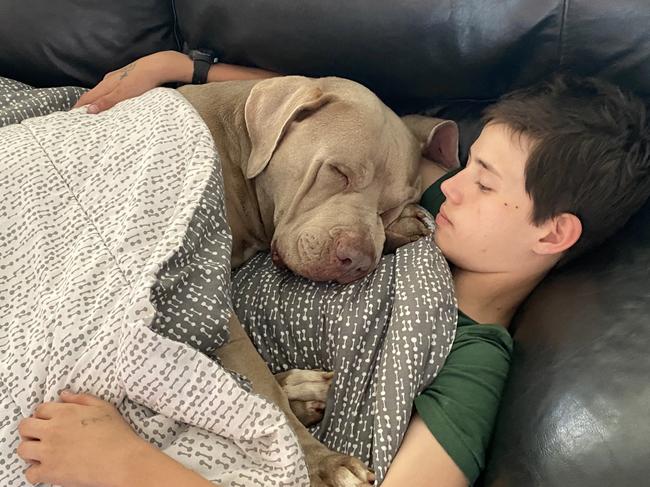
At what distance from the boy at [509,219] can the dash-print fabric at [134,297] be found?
0.28 metres

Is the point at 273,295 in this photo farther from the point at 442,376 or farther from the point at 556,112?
the point at 556,112

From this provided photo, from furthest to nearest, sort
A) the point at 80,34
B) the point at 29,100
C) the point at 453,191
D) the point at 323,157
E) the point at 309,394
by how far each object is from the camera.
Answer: the point at 80,34 < the point at 29,100 < the point at 323,157 < the point at 453,191 < the point at 309,394

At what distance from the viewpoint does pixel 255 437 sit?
1100 mm

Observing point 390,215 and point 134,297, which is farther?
point 390,215

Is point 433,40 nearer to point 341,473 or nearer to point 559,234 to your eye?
point 559,234

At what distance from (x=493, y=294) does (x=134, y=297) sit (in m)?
0.78

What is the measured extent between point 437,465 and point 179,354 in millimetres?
468

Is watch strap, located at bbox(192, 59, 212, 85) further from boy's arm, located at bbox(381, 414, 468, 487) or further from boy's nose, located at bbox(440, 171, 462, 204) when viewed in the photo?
boy's arm, located at bbox(381, 414, 468, 487)

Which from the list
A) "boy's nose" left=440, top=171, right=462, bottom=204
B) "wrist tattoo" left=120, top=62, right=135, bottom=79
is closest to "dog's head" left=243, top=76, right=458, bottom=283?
"boy's nose" left=440, top=171, right=462, bottom=204

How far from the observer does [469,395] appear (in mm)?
1256

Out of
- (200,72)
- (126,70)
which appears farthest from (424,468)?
(126,70)

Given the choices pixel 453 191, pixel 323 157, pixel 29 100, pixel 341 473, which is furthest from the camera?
pixel 29 100

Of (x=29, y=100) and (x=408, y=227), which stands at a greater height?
(x=29, y=100)

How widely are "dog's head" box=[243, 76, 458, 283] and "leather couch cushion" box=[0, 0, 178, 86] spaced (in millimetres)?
543
